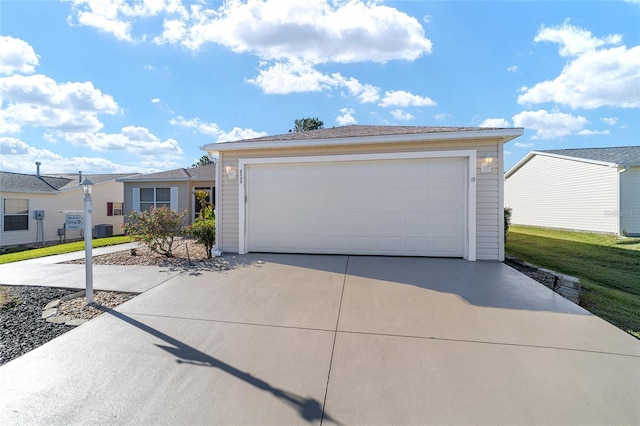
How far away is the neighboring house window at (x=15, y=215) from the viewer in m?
12.3

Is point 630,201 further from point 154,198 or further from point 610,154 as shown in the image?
point 154,198

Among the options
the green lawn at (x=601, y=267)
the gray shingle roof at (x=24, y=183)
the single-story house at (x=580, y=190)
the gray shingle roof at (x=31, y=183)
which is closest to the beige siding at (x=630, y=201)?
the single-story house at (x=580, y=190)

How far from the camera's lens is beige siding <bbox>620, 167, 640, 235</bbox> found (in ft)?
35.3

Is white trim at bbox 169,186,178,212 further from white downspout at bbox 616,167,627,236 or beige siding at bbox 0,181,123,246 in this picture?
white downspout at bbox 616,167,627,236

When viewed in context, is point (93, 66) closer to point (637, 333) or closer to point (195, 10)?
point (195, 10)

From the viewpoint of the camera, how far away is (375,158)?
256 inches

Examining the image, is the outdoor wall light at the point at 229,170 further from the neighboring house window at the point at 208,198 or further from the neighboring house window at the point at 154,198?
the neighboring house window at the point at 154,198

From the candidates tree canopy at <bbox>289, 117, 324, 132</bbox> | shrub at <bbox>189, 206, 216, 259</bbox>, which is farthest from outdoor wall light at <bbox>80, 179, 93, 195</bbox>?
tree canopy at <bbox>289, 117, 324, 132</bbox>

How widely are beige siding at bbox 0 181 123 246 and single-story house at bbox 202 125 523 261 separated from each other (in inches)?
454

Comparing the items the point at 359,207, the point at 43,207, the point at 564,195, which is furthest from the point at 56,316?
the point at 564,195

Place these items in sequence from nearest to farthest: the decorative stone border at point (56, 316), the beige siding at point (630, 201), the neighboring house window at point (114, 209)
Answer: the decorative stone border at point (56, 316) < the beige siding at point (630, 201) < the neighboring house window at point (114, 209)

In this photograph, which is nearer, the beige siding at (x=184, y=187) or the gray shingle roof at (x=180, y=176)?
the gray shingle roof at (x=180, y=176)

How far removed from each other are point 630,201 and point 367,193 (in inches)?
491

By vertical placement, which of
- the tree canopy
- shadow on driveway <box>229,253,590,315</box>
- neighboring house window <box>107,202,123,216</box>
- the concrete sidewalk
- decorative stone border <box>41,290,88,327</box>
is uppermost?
the tree canopy
